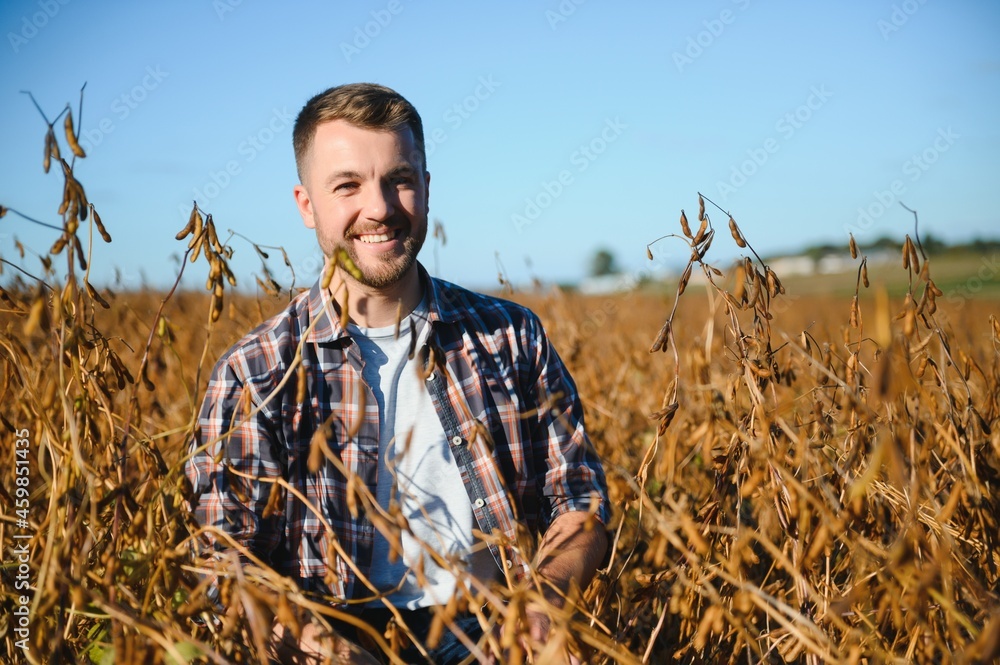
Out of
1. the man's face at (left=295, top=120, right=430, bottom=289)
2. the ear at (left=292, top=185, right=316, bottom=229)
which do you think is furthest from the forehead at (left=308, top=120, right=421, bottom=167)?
the ear at (left=292, top=185, right=316, bottom=229)

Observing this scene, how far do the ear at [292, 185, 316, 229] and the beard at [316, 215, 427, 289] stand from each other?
0.17m

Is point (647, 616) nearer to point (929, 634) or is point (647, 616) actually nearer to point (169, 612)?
point (929, 634)

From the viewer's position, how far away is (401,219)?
2.03 meters

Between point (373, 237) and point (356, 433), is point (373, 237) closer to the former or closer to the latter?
point (373, 237)

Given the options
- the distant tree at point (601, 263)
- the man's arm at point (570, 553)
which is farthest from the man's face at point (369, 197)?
the distant tree at point (601, 263)

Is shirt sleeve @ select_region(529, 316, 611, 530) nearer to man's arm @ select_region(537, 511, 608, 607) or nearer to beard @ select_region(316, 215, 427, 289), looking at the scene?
man's arm @ select_region(537, 511, 608, 607)

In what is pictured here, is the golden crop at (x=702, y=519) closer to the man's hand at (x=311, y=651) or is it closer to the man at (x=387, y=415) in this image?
the man's hand at (x=311, y=651)

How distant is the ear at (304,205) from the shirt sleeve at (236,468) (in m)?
0.54

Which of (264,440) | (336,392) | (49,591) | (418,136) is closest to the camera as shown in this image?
(49,591)

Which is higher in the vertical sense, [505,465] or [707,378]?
[707,378]

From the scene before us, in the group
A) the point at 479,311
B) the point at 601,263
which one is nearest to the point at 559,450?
the point at 479,311

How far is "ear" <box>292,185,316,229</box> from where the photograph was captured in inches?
85.0

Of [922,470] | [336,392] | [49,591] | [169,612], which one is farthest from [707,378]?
[49,591]

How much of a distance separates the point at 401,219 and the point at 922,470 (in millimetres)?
1423
